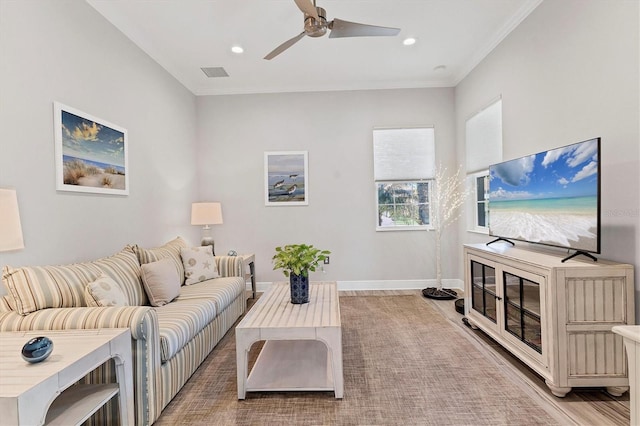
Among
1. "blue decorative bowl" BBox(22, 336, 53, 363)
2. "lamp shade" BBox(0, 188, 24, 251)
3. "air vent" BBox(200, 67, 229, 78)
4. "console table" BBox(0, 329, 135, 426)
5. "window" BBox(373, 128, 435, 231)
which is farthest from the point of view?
"window" BBox(373, 128, 435, 231)

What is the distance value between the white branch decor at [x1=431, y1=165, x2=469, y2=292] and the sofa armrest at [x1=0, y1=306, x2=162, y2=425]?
3738 millimetres

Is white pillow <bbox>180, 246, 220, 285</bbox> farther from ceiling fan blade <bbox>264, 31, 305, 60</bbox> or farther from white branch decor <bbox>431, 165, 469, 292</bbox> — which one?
white branch decor <bbox>431, 165, 469, 292</bbox>

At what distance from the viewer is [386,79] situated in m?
4.43

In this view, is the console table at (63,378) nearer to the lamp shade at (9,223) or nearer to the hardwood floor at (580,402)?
the lamp shade at (9,223)

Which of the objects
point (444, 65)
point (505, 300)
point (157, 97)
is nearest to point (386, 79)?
point (444, 65)

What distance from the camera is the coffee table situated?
198cm

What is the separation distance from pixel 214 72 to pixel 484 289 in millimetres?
4094

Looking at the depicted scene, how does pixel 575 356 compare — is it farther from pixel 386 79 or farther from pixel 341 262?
pixel 386 79

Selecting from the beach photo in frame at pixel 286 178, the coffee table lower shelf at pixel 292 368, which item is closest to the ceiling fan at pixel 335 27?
the beach photo in frame at pixel 286 178

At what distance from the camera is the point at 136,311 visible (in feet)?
5.66

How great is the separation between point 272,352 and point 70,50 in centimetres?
290

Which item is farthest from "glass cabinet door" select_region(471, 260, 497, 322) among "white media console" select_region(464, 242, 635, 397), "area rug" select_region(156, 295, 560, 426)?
"white media console" select_region(464, 242, 635, 397)

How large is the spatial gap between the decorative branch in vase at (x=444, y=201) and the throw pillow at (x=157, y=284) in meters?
3.25

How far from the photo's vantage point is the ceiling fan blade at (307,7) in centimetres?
205
